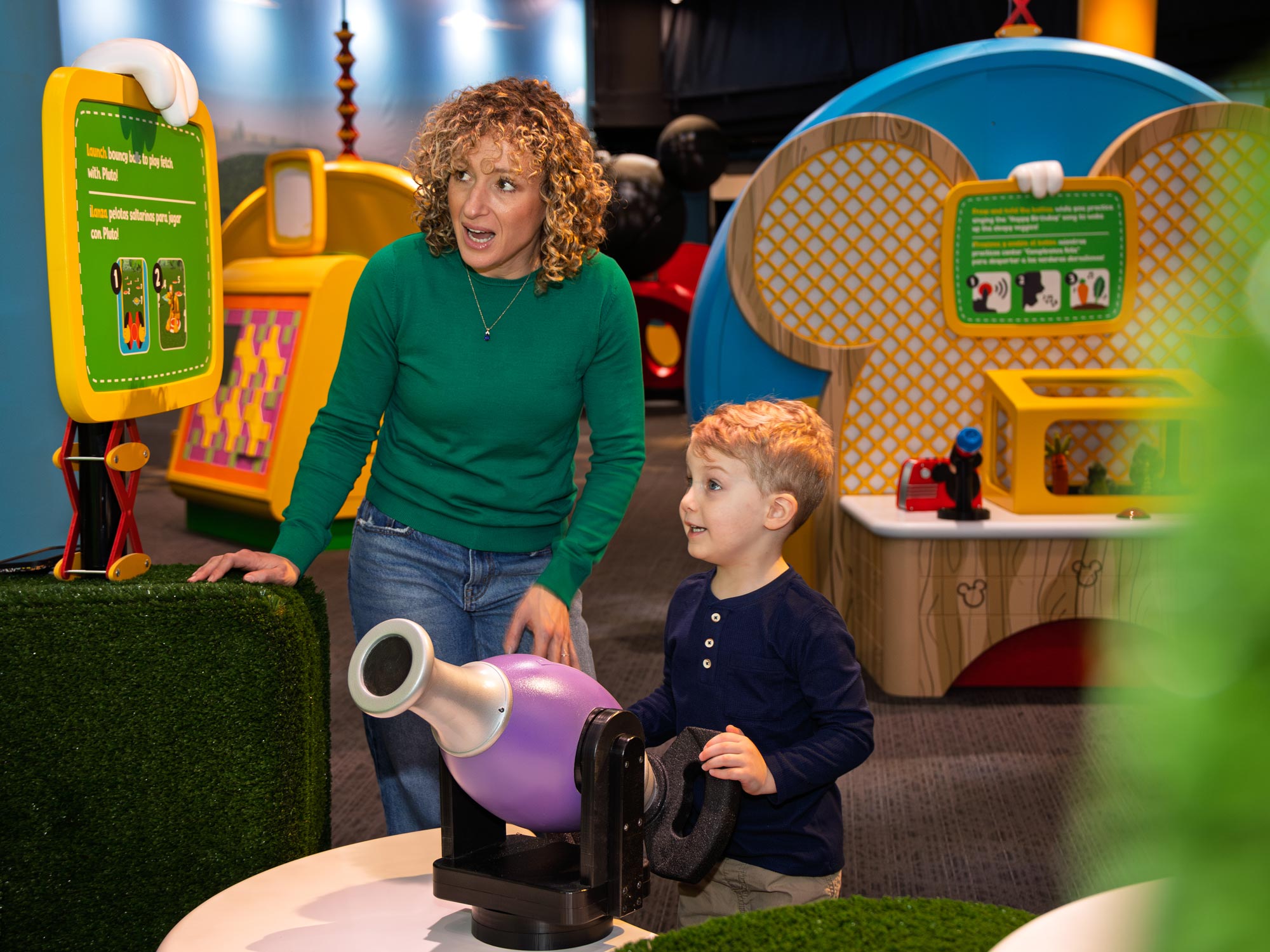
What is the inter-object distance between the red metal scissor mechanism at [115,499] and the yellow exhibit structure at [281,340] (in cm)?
366

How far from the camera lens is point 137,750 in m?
1.49

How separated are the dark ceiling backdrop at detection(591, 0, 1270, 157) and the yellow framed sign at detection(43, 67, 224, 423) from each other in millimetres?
9756

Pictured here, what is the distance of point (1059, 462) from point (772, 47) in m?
9.72

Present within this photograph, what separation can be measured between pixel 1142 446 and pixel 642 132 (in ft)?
36.3

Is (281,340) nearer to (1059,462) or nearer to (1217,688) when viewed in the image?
(1059,462)

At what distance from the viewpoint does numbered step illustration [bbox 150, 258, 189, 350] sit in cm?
167

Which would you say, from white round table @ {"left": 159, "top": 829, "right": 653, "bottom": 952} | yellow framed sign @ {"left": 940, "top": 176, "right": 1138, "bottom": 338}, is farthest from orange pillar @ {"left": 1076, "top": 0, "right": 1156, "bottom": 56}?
white round table @ {"left": 159, "top": 829, "right": 653, "bottom": 952}

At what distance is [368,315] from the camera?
5.38 feet

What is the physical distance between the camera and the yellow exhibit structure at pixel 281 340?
530 centimetres

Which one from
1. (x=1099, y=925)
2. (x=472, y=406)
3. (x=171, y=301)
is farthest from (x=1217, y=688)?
(x=171, y=301)

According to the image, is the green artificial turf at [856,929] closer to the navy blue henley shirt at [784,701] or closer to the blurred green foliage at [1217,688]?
the navy blue henley shirt at [784,701]

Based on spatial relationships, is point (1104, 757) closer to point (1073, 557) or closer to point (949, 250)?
point (1073, 557)

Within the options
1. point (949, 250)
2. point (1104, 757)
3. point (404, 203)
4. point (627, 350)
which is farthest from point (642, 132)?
point (1104, 757)

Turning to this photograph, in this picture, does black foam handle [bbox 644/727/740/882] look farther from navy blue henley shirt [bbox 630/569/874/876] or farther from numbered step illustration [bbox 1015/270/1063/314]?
numbered step illustration [bbox 1015/270/1063/314]
